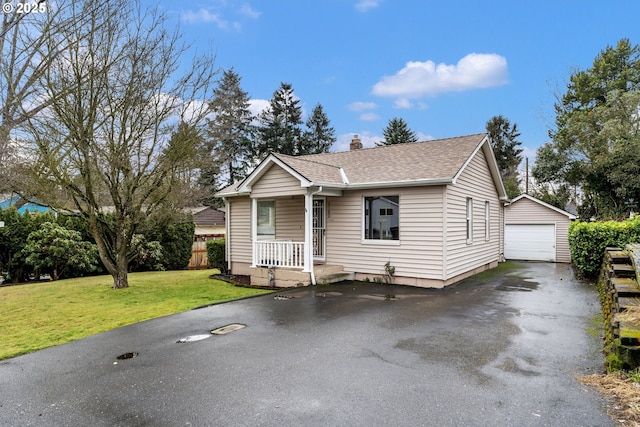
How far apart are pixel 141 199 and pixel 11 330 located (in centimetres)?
507

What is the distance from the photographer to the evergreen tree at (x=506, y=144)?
41.5 metres

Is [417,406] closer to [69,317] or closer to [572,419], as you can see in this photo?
[572,419]

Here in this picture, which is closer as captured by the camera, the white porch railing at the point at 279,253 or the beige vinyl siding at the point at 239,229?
the white porch railing at the point at 279,253

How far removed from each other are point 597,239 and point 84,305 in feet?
46.5

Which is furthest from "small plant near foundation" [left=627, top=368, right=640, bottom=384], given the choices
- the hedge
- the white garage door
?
the white garage door

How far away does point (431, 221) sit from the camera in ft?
33.2

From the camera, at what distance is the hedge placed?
10164mm

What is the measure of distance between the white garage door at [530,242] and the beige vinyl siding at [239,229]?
527 inches

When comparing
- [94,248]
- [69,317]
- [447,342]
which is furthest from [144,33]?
[447,342]

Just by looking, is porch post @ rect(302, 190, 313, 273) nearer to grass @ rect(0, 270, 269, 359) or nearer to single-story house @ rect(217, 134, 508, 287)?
single-story house @ rect(217, 134, 508, 287)

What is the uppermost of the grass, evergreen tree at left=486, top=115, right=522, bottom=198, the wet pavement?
evergreen tree at left=486, top=115, right=522, bottom=198

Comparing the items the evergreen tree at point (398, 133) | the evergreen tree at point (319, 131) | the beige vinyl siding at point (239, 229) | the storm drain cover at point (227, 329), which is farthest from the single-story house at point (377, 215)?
the evergreen tree at point (319, 131)

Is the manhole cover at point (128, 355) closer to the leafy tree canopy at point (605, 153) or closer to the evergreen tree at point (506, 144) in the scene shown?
the leafy tree canopy at point (605, 153)

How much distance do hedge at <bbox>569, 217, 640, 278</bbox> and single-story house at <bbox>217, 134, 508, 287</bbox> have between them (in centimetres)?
295
